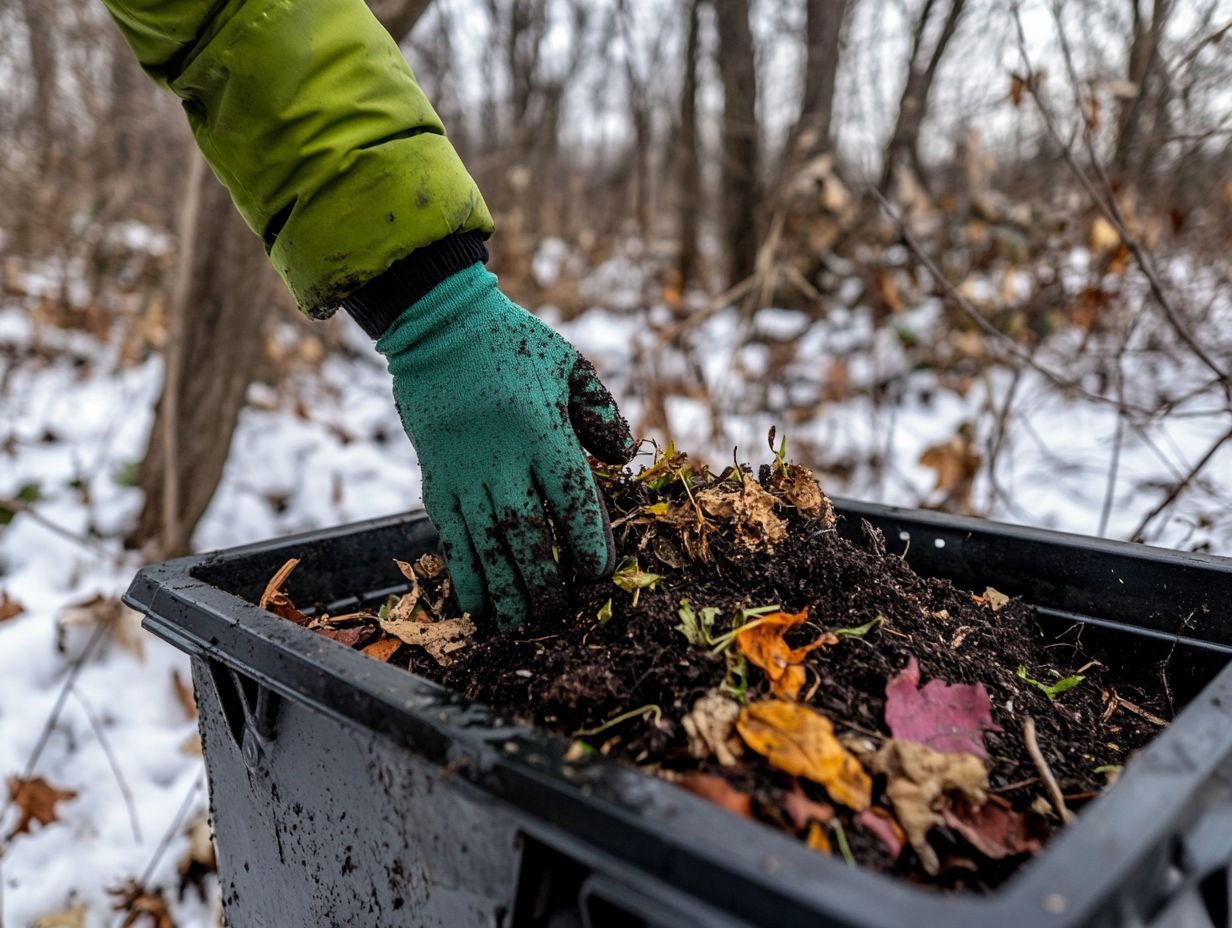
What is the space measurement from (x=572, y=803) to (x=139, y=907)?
5.71 feet

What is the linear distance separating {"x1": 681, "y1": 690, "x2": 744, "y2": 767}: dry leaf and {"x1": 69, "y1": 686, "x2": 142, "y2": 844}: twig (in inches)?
71.6

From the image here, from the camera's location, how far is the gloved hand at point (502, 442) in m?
1.20

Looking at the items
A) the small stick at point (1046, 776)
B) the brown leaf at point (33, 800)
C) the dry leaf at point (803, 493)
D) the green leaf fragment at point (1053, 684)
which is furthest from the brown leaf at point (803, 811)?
the brown leaf at point (33, 800)

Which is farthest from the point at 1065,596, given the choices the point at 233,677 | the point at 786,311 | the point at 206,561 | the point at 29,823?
the point at 786,311

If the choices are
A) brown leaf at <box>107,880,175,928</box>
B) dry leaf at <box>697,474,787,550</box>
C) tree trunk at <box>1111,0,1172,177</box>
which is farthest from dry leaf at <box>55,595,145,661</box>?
tree trunk at <box>1111,0,1172,177</box>

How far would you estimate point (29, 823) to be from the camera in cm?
196

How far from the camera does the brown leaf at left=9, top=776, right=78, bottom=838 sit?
191cm

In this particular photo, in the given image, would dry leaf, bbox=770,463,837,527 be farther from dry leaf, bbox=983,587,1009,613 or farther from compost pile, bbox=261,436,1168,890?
dry leaf, bbox=983,587,1009,613

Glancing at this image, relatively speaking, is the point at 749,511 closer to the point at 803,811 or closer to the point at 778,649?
the point at 778,649

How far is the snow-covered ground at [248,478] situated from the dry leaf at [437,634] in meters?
1.23

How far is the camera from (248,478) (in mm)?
3650

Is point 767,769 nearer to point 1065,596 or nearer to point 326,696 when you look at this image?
point 326,696

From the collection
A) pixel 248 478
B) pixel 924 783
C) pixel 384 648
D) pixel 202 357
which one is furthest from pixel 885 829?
pixel 248 478

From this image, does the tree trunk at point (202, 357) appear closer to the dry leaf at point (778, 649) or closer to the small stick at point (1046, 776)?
the dry leaf at point (778, 649)
